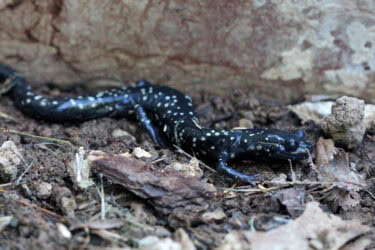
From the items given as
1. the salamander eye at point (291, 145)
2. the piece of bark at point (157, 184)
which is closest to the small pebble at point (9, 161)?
the piece of bark at point (157, 184)

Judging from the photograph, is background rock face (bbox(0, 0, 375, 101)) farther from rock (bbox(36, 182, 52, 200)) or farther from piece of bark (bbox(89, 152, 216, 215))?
rock (bbox(36, 182, 52, 200))

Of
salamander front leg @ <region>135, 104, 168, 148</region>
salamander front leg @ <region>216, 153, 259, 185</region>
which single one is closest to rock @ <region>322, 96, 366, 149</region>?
salamander front leg @ <region>216, 153, 259, 185</region>

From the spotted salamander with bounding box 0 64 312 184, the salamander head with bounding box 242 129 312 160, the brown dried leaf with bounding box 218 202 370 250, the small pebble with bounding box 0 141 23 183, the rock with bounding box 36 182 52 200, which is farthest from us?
the spotted salamander with bounding box 0 64 312 184

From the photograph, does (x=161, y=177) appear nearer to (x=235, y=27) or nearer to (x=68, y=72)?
(x=235, y=27)

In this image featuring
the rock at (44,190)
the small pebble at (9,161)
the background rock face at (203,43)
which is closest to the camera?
the rock at (44,190)

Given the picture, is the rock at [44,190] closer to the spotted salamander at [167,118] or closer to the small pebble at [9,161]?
the small pebble at [9,161]

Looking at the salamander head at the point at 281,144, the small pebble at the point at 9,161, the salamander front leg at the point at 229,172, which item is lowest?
the salamander front leg at the point at 229,172
